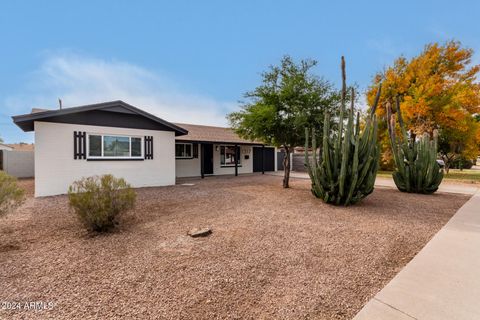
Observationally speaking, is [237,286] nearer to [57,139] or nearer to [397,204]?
[397,204]

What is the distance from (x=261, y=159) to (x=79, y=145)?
13330mm

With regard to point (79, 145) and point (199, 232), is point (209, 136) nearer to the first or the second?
point (79, 145)

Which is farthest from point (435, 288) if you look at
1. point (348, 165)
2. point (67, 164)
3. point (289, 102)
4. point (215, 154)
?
point (215, 154)

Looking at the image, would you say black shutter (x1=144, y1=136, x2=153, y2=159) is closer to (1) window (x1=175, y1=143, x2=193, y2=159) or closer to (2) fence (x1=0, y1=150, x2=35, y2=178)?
(1) window (x1=175, y1=143, x2=193, y2=159)

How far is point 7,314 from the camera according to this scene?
222 centimetres

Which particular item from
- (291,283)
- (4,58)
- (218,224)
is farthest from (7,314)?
(4,58)

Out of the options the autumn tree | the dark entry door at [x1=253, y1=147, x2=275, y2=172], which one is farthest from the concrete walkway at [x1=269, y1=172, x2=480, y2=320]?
the autumn tree

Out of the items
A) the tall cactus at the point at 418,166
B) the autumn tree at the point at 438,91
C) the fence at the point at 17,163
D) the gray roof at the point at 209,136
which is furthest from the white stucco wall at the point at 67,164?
the autumn tree at the point at 438,91

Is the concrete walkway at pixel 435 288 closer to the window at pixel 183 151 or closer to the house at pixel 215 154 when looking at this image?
the house at pixel 215 154

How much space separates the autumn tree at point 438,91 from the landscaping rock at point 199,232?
58.0 ft

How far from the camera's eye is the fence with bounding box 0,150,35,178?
14.7 metres

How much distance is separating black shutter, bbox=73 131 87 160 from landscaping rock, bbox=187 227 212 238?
7152 millimetres

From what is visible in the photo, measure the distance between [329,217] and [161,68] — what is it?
1263 cm

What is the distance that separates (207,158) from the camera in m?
16.2
